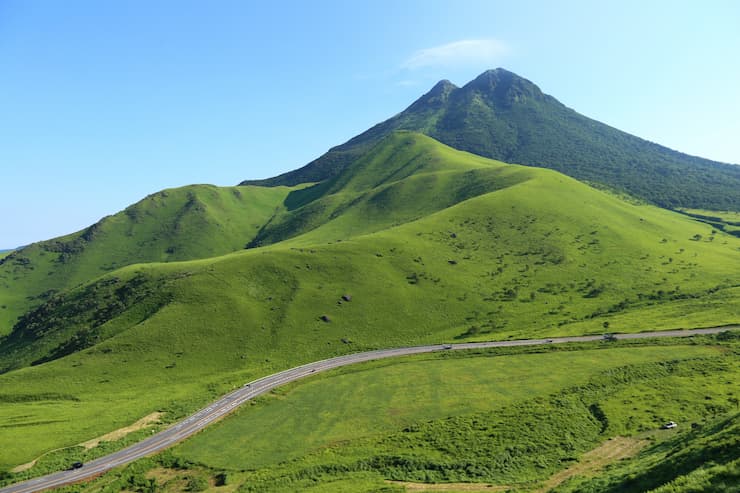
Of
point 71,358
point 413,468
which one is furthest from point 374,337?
point 71,358

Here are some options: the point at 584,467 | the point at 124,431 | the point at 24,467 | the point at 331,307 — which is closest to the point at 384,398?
the point at 584,467

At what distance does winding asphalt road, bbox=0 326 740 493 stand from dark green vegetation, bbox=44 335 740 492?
3296mm

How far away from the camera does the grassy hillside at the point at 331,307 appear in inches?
3536

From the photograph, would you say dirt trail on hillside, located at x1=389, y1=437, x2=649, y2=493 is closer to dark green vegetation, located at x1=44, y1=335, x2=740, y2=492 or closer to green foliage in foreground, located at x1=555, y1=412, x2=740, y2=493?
dark green vegetation, located at x1=44, y1=335, x2=740, y2=492

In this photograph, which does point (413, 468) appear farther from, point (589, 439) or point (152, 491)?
point (152, 491)

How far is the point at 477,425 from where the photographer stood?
56000 mm

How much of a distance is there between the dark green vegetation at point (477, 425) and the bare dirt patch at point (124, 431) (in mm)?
12055

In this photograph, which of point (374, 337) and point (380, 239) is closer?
point (374, 337)

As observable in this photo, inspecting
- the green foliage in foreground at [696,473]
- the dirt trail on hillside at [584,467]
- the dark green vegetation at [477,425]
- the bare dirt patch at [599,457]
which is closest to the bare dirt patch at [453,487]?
the dirt trail on hillside at [584,467]

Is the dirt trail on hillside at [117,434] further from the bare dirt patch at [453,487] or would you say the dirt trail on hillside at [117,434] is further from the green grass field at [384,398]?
the bare dirt patch at [453,487]

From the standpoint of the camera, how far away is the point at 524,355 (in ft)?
274

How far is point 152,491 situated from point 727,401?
3006 inches

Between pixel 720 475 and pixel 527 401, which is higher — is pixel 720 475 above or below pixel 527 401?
above

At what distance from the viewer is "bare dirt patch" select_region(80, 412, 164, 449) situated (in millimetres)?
62531
